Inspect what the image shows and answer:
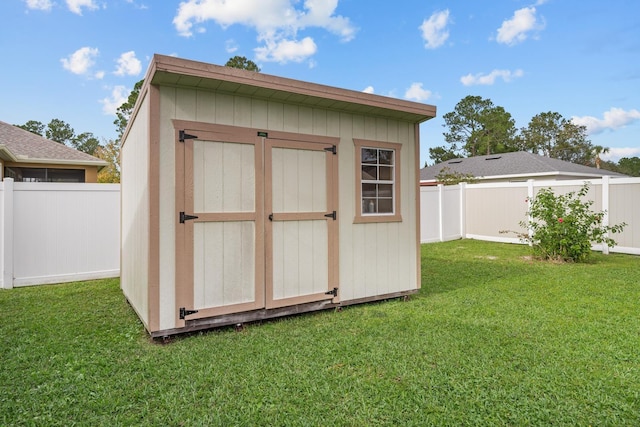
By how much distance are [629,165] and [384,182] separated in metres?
39.3

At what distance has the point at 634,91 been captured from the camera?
47.9ft

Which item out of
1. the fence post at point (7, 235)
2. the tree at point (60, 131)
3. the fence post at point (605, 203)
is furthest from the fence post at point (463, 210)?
the tree at point (60, 131)

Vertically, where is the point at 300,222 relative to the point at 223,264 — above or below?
above

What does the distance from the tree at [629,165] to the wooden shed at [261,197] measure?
120 ft

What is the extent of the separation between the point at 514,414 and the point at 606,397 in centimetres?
66

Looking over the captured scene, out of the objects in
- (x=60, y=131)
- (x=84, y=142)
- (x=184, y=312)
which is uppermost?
(x=60, y=131)

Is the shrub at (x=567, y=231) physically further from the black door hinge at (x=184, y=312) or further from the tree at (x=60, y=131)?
the tree at (x=60, y=131)

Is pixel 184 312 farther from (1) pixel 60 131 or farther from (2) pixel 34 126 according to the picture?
(1) pixel 60 131

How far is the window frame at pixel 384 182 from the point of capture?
4211mm

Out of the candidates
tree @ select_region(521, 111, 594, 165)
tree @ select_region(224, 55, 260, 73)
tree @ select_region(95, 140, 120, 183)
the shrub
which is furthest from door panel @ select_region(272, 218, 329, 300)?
tree @ select_region(521, 111, 594, 165)

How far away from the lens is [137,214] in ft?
12.7

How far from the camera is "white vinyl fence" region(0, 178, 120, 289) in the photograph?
17.1ft

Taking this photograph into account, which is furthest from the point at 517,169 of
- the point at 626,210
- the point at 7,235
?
the point at 7,235

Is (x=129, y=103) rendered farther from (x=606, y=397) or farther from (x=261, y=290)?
(x=606, y=397)
